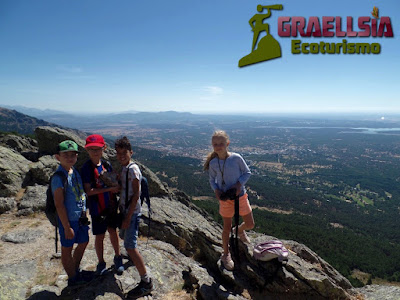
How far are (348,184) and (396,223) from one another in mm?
61343

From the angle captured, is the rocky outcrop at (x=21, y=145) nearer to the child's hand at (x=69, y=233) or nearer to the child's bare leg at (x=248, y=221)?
the child's hand at (x=69, y=233)

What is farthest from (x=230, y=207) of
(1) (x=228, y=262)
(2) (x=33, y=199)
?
(2) (x=33, y=199)

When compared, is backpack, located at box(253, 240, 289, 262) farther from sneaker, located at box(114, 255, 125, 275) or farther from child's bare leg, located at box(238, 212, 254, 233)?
sneaker, located at box(114, 255, 125, 275)

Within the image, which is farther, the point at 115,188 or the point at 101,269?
the point at 101,269

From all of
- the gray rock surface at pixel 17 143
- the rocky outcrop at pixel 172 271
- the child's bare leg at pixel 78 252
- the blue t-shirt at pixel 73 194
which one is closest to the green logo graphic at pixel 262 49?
the rocky outcrop at pixel 172 271

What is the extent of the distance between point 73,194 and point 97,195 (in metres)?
0.49

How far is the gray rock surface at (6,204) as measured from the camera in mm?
9102

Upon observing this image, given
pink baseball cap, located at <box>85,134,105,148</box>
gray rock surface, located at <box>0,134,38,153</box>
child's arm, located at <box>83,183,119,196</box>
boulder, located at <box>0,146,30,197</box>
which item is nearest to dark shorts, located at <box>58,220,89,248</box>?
child's arm, located at <box>83,183,119,196</box>

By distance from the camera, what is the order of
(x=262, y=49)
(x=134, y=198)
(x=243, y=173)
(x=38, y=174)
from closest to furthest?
(x=134, y=198), (x=243, y=173), (x=38, y=174), (x=262, y=49)

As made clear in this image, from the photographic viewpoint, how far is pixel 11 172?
1055cm

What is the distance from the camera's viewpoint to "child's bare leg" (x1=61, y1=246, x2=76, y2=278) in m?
4.52

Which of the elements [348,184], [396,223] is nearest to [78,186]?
[396,223]

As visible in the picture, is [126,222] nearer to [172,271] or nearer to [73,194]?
[73,194]

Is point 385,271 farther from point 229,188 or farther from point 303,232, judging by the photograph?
point 229,188
